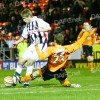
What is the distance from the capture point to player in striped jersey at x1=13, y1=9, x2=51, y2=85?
564 inches

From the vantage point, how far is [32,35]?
15.1m

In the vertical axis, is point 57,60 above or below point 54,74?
above

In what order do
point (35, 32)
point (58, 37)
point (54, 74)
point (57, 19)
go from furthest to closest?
point (57, 19)
point (35, 32)
point (54, 74)
point (58, 37)

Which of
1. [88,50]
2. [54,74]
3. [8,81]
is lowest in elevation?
[88,50]

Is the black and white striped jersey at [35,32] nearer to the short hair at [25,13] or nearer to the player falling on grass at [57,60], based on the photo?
the short hair at [25,13]

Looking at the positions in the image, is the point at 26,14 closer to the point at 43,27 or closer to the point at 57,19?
the point at 43,27

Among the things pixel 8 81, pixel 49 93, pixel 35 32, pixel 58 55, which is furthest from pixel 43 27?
pixel 49 93

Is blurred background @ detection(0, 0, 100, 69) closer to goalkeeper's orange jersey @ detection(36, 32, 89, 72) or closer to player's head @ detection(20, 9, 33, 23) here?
player's head @ detection(20, 9, 33, 23)

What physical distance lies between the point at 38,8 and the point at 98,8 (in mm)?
3982

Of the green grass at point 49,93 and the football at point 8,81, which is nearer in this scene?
the green grass at point 49,93

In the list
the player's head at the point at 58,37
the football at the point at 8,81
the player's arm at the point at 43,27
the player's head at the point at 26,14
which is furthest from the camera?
the player's arm at the point at 43,27

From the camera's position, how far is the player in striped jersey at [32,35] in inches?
564

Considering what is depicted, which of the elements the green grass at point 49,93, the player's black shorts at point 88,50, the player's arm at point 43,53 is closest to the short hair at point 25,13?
the player's arm at point 43,53

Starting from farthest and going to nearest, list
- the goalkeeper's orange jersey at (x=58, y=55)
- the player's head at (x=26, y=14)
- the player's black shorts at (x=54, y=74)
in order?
the player's head at (x=26, y=14)
the player's black shorts at (x=54, y=74)
the goalkeeper's orange jersey at (x=58, y=55)
